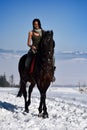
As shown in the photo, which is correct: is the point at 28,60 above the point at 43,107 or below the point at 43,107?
above

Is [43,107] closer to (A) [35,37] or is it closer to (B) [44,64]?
(B) [44,64]

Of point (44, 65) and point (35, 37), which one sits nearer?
point (44, 65)

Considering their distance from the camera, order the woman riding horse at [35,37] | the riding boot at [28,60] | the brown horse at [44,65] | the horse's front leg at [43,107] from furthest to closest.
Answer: the riding boot at [28,60] < the woman riding horse at [35,37] < the horse's front leg at [43,107] < the brown horse at [44,65]

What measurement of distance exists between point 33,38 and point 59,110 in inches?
130

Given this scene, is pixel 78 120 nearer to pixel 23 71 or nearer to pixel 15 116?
pixel 15 116

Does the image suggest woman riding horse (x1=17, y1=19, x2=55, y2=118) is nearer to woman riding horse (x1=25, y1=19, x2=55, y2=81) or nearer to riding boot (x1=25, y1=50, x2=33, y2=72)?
woman riding horse (x1=25, y1=19, x2=55, y2=81)

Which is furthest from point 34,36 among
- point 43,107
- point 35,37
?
point 43,107

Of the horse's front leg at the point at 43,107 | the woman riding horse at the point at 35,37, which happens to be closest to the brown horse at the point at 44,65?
the horse's front leg at the point at 43,107

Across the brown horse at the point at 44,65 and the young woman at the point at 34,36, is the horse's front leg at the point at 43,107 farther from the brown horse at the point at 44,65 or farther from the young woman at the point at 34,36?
the young woman at the point at 34,36

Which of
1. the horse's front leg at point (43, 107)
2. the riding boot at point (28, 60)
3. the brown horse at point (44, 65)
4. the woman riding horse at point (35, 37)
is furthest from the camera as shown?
the riding boot at point (28, 60)

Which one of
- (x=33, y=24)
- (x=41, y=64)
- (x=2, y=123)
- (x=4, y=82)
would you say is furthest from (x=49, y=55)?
(x=4, y=82)

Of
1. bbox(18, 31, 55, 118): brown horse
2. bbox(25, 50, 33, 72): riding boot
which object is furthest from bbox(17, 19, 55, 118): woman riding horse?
bbox(25, 50, 33, 72): riding boot

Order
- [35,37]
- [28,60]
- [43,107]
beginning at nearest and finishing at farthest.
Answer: [43,107]
[35,37]
[28,60]

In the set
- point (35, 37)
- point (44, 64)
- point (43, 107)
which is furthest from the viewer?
point (35, 37)
